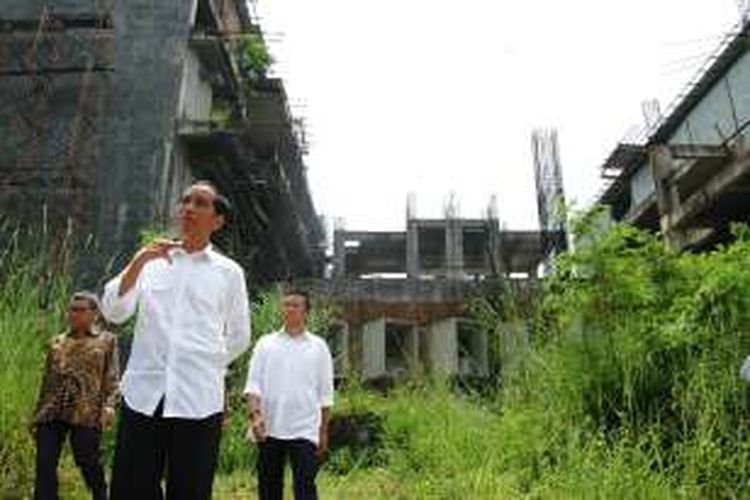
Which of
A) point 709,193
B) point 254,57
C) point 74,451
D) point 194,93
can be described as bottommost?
point 74,451

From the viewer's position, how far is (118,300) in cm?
446

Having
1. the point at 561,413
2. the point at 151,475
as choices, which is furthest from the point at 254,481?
the point at 151,475

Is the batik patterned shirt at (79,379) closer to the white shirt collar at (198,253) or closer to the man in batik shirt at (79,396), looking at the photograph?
the man in batik shirt at (79,396)

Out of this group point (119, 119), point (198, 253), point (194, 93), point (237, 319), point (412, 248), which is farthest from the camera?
point (412, 248)

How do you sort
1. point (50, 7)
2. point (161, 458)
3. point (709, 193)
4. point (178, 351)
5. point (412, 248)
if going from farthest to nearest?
point (412, 248) → point (50, 7) → point (709, 193) → point (178, 351) → point (161, 458)

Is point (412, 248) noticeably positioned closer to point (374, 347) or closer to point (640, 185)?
point (640, 185)

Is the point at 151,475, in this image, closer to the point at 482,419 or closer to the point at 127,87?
the point at 482,419

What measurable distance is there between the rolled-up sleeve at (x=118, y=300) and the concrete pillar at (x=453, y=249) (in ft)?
89.1

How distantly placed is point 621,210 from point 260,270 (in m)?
12.4

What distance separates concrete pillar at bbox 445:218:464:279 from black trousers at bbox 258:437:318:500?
2511cm

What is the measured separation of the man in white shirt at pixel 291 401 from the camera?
6.48 meters

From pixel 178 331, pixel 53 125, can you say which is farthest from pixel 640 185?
pixel 178 331

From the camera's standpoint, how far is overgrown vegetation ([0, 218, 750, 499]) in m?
6.89

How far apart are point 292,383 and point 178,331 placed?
2252 millimetres
